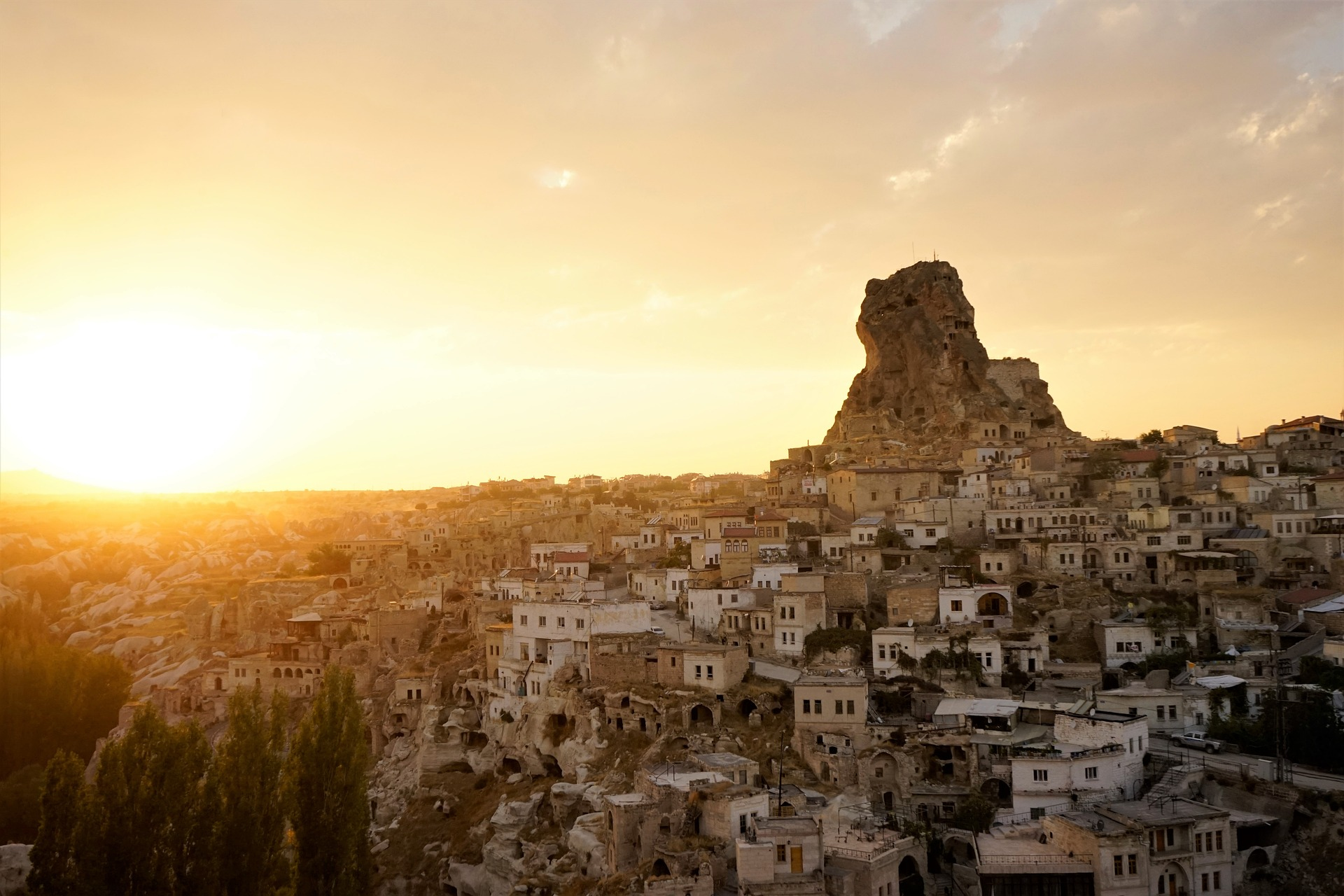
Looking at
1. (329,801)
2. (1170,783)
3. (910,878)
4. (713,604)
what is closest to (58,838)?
(329,801)

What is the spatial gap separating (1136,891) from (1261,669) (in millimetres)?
11700

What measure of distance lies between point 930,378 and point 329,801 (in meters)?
53.1

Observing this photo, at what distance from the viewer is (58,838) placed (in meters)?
23.0

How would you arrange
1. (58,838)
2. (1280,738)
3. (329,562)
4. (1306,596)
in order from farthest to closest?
(329,562) < (1306,596) < (1280,738) < (58,838)

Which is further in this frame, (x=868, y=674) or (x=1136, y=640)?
(x=1136, y=640)

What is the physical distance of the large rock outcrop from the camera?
225 feet

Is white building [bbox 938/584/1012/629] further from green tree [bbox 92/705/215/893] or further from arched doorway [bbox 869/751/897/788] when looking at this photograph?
green tree [bbox 92/705/215/893]

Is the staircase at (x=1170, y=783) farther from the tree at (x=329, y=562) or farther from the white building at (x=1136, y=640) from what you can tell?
the tree at (x=329, y=562)

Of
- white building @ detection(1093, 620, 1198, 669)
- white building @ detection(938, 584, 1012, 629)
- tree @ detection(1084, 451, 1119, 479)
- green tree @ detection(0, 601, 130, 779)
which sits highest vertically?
tree @ detection(1084, 451, 1119, 479)

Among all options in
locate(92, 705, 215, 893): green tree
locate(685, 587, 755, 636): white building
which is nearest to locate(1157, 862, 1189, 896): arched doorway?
locate(685, 587, 755, 636): white building

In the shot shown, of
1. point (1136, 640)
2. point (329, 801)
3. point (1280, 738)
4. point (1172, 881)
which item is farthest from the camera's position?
point (1136, 640)

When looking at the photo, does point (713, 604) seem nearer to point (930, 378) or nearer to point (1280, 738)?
point (1280, 738)

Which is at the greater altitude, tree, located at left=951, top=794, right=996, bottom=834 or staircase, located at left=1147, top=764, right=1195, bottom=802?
staircase, located at left=1147, top=764, right=1195, bottom=802

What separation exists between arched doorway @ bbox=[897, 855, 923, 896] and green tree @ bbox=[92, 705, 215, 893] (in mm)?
16702
